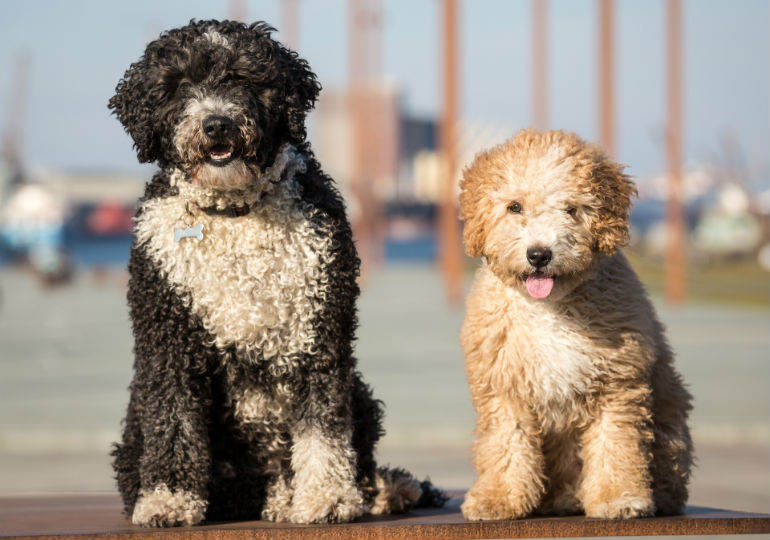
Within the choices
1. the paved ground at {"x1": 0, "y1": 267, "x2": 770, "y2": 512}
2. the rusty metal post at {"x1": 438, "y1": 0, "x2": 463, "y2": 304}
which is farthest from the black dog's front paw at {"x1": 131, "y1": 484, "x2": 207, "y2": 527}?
the rusty metal post at {"x1": 438, "y1": 0, "x2": 463, "y2": 304}

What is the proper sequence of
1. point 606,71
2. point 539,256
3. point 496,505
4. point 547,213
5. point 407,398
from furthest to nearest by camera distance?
1. point 606,71
2. point 407,398
3. point 496,505
4. point 547,213
5. point 539,256

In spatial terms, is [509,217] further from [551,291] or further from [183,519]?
[183,519]

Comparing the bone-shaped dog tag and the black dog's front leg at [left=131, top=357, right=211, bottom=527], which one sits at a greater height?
the bone-shaped dog tag

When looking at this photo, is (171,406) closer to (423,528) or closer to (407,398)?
(423,528)

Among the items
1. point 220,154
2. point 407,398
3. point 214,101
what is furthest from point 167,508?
point 407,398

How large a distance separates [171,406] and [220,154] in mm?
889

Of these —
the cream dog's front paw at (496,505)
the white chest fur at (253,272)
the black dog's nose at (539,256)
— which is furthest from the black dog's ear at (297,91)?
the cream dog's front paw at (496,505)

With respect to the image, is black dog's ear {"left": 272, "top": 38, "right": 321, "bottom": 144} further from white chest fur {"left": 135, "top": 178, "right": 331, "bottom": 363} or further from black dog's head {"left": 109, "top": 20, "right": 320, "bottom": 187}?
white chest fur {"left": 135, "top": 178, "right": 331, "bottom": 363}

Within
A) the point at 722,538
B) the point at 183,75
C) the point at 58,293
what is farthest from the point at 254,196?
the point at 58,293

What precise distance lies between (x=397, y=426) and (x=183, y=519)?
695 cm

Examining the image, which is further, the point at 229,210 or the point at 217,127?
the point at 229,210

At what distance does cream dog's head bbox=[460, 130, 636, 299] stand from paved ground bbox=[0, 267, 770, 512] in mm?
3192

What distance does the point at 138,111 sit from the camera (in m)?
4.29

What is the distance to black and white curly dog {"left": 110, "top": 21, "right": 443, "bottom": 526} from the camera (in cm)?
426
